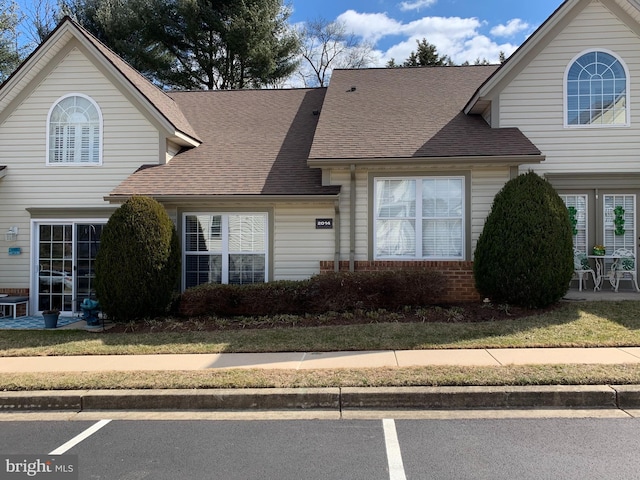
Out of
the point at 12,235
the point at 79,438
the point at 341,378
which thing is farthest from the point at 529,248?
the point at 12,235

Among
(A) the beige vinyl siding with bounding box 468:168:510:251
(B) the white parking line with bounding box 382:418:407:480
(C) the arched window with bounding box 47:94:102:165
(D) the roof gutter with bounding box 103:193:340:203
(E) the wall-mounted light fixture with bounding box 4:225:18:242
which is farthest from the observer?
(C) the arched window with bounding box 47:94:102:165

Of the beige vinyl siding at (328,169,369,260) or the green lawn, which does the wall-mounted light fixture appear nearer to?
the green lawn

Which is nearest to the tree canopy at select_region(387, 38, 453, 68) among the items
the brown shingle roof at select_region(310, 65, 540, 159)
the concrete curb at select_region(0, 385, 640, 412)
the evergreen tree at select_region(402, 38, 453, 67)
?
the evergreen tree at select_region(402, 38, 453, 67)

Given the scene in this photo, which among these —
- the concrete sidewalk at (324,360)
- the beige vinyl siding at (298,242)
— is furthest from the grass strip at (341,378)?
the beige vinyl siding at (298,242)

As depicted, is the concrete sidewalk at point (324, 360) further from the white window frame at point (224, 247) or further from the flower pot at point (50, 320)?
the white window frame at point (224, 247)

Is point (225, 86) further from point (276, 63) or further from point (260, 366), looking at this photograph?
point (260, 366)

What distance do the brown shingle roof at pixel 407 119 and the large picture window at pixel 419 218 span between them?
2.61 ft

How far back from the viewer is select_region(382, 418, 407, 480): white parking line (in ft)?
12.7

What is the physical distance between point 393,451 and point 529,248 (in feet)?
19.3

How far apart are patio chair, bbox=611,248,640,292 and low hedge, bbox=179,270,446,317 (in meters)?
4.12

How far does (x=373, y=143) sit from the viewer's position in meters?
10.8

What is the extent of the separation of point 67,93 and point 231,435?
1032 cm

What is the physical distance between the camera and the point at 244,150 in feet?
40.7

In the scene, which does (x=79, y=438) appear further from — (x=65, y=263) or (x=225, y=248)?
(x=65, y=263)
